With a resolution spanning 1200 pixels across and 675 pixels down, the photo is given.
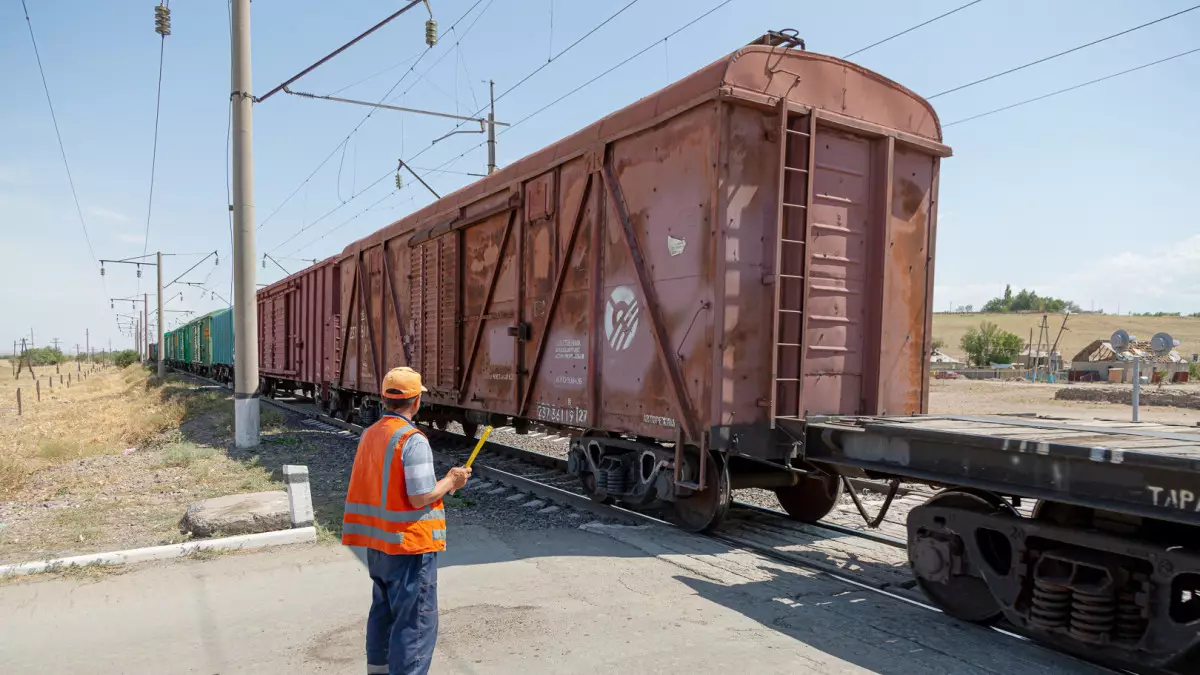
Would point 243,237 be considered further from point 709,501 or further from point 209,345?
point 209,345

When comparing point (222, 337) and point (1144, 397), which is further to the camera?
point (1144, 397)

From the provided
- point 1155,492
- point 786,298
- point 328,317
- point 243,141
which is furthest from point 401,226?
point 1155,492

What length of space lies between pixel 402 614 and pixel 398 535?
0.35 meters

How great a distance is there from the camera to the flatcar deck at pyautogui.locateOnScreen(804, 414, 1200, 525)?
3.35 m

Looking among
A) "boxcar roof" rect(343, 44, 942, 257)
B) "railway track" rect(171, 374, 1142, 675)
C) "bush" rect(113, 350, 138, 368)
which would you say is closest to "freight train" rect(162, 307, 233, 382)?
"railway track" rect(171, 374, 1142, 675)

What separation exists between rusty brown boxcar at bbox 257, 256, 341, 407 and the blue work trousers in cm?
1345

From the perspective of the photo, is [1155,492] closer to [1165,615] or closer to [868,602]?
[1165,615]

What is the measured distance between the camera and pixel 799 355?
610 centimetres

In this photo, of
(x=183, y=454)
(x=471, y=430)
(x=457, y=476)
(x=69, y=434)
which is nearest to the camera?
(x=457, y=476)

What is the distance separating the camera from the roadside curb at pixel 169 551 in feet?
18.1

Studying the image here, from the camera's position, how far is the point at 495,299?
30.7 feet

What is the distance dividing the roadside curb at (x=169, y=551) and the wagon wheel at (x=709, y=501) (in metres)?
3.35

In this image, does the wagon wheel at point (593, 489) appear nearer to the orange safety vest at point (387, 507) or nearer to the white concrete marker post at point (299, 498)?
the white concrete marker post at point (299, 498)

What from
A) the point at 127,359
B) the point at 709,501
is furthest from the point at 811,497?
the point at 127,359
